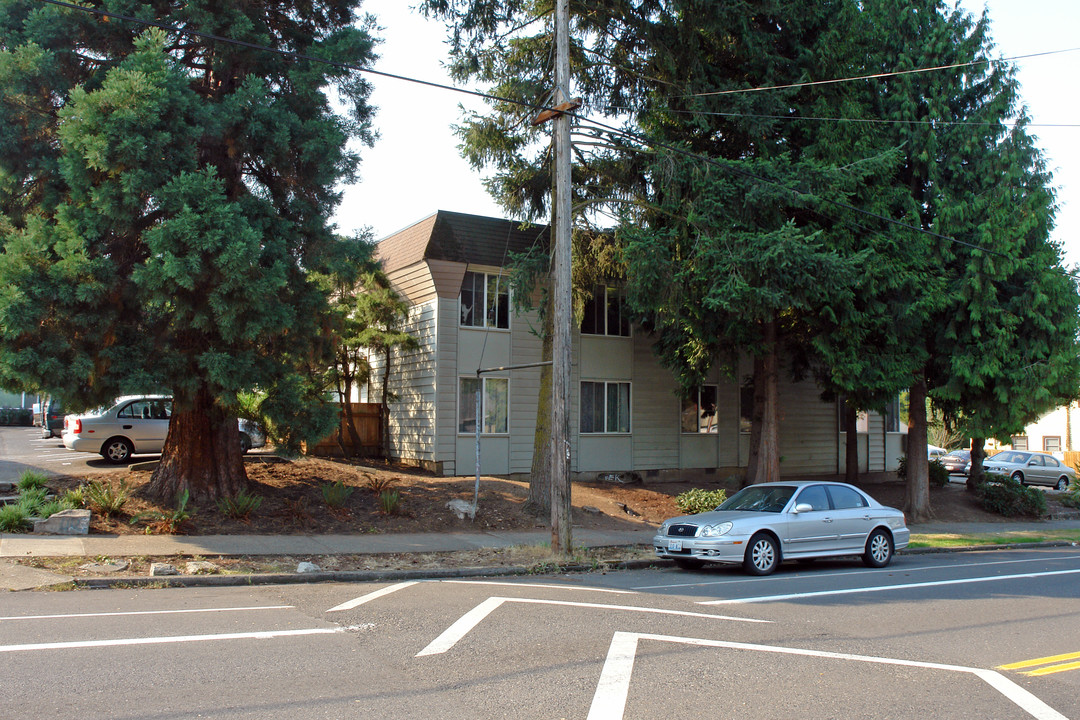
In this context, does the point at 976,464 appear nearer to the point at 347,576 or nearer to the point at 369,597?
the point at 347,576

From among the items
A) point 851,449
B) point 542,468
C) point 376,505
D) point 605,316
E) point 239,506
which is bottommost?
point 376,505

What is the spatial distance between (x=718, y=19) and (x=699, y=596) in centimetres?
1219

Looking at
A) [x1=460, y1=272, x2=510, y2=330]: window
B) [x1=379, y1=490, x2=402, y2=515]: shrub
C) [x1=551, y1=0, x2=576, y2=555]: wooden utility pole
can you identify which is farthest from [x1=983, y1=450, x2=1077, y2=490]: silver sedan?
[x1=379, y1=490, x2=402, y2=515]: shrub

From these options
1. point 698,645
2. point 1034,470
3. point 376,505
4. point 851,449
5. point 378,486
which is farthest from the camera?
point 1034,470

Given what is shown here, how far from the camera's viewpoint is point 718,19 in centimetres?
1670

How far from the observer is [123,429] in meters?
19.8

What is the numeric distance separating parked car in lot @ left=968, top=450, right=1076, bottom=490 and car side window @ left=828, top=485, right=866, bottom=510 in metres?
24.1

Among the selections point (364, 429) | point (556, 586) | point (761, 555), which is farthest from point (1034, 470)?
point (556, 586)

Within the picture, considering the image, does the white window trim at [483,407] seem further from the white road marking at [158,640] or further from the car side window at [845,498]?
the white road marking at [158,640]

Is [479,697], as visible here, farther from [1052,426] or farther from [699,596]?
[1052,426]

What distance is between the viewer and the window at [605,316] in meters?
23.3

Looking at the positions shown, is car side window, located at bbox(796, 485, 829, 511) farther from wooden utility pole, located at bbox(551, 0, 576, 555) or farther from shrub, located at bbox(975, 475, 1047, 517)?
shrub, located at bbox(975, 475, 1047, 517)

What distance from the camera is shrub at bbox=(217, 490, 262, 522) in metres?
13.9

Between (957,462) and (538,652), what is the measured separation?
33.9 metres
